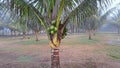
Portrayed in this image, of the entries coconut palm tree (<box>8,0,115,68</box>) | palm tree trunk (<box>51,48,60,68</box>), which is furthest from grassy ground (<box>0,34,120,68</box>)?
coconut palm tree (<box>8,0,115,68</box>)

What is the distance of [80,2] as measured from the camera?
769 cm

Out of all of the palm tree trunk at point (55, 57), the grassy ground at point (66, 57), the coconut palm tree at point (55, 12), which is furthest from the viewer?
the grassy ground at point (66, 57)

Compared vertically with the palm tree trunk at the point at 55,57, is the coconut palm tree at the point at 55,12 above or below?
above

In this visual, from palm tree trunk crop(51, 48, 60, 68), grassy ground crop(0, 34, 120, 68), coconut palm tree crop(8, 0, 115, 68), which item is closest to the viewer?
coconut palm tree crop(8, 0, 115, 68)

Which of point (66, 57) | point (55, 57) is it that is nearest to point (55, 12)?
point (55, 57)

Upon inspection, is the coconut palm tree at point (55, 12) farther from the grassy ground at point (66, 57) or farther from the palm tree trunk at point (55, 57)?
the grassy ground at point (66, 57)

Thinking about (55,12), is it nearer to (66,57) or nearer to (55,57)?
(55,57)

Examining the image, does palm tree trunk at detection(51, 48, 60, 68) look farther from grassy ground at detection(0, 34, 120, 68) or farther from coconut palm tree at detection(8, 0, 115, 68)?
grassy ground at detection(0, 34, 120, 68)

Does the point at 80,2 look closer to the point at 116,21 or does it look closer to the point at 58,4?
the point at 58,4

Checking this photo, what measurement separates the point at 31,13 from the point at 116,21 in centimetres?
4074

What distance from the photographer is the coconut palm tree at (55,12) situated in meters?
7.16

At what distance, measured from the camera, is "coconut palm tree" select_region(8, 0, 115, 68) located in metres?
7.16

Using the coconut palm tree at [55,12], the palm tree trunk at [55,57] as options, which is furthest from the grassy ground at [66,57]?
the coconut palm tree at [55,12]

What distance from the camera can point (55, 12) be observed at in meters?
7.10
